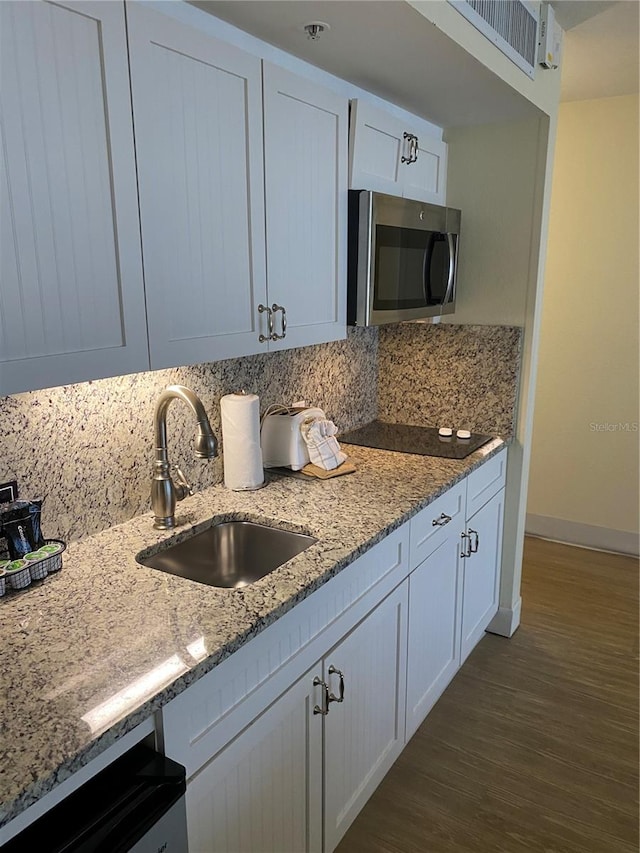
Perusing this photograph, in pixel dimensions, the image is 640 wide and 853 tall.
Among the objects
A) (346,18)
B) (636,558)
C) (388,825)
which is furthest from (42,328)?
(636,558)

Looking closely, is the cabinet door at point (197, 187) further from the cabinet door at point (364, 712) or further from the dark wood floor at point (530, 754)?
the dark wood floor at point (530, 754)

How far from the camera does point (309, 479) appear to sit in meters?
2.12

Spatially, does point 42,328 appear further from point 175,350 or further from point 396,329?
point 396,329

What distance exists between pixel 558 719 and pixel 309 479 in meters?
1.32

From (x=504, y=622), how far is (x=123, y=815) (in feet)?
7.42

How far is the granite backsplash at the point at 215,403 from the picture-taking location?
1521 millimetres

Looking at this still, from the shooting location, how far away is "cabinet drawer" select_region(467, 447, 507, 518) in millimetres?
2395

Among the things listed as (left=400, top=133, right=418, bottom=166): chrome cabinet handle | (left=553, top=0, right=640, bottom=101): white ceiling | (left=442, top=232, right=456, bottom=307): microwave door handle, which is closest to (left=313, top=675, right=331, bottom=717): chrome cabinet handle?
(left=442, top=232, right=456, bottom=307): microwave door handle

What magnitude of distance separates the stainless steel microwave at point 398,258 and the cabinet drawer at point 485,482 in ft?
2.07

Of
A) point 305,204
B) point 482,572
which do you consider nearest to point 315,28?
point 305,204

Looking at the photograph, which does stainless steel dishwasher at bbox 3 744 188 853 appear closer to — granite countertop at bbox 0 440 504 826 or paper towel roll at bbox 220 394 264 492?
granite countertop at bbox 0 440 504 826

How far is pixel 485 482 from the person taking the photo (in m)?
2.53

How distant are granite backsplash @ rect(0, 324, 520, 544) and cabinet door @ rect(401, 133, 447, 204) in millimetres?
572

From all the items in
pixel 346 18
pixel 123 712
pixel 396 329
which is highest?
pixel 346 18
